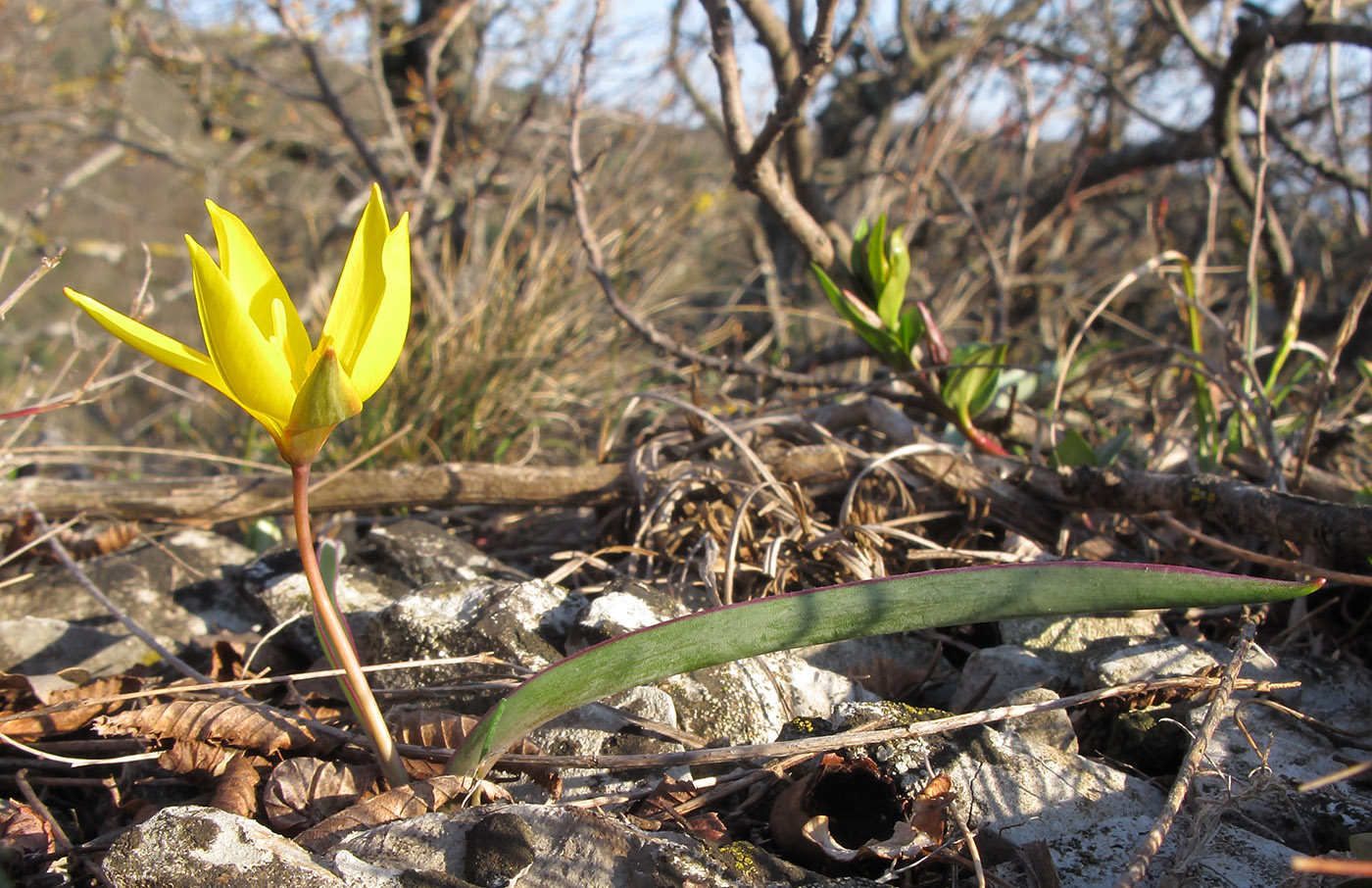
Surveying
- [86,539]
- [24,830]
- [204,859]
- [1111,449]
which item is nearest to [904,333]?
[1111,449]

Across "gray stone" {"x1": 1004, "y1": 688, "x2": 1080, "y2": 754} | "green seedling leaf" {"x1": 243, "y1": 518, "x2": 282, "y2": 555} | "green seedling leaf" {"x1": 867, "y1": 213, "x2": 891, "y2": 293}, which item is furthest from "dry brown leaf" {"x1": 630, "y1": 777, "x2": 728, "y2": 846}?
"green seedling leaf" {"x1": 243, "y1": 518, "x2": 282, "y2": 555}

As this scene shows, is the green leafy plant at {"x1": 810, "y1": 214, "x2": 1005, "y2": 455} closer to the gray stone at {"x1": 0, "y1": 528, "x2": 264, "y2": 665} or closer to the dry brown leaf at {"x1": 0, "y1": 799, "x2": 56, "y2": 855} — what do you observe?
the gray stone at {"x1": 0, "y1": 528, "x2": 264, "y2": 665}

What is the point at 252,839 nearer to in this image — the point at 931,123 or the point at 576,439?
the point at 576,439

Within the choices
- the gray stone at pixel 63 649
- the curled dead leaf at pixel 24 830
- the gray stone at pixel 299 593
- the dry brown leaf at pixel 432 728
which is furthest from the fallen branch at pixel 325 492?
the curled dead leaf at pixel 24 830

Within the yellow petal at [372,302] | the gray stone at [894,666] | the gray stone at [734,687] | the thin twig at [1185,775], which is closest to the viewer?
the thin twig at [1185,775]

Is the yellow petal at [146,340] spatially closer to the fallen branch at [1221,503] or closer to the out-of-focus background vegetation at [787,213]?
the out-of-focus background vegetation at [787,213]

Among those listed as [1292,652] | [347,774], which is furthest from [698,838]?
[1292,652]
